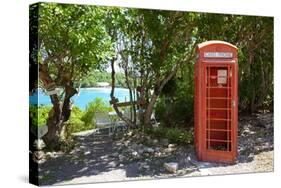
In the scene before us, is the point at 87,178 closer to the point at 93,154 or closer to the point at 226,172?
the point at 93,154

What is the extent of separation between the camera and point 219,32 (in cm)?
940

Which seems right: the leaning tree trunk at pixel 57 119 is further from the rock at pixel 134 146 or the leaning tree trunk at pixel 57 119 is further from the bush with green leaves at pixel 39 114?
the rock at pixel 134 146

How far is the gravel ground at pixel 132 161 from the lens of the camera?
820 cm

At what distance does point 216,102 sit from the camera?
30.6ft

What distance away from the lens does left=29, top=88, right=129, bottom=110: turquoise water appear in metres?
8.05

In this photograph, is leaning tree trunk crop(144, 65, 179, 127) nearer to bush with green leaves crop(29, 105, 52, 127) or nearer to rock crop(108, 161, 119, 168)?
rock crop(108, 161, 119, 168)

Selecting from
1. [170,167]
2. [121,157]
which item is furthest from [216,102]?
[121,157]

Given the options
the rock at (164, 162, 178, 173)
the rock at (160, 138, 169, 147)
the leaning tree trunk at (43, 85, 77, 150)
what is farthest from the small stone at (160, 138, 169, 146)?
the leaning tree trunk at (43, 85, 77, 150)

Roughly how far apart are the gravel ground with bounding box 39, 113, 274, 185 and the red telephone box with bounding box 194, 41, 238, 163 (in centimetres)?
22


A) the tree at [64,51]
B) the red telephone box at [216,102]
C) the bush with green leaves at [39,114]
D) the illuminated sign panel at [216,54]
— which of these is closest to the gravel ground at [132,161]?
the red telephone box at [216,102]

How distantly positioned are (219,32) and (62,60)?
107 inches

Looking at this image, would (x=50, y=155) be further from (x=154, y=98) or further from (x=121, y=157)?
(x=154, y=98)

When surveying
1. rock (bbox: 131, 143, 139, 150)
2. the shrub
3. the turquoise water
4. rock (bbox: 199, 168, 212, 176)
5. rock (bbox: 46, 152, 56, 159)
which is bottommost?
rock (bbox: 199, 168, 212, 176)

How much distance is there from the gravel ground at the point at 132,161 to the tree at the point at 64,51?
0.34 m
